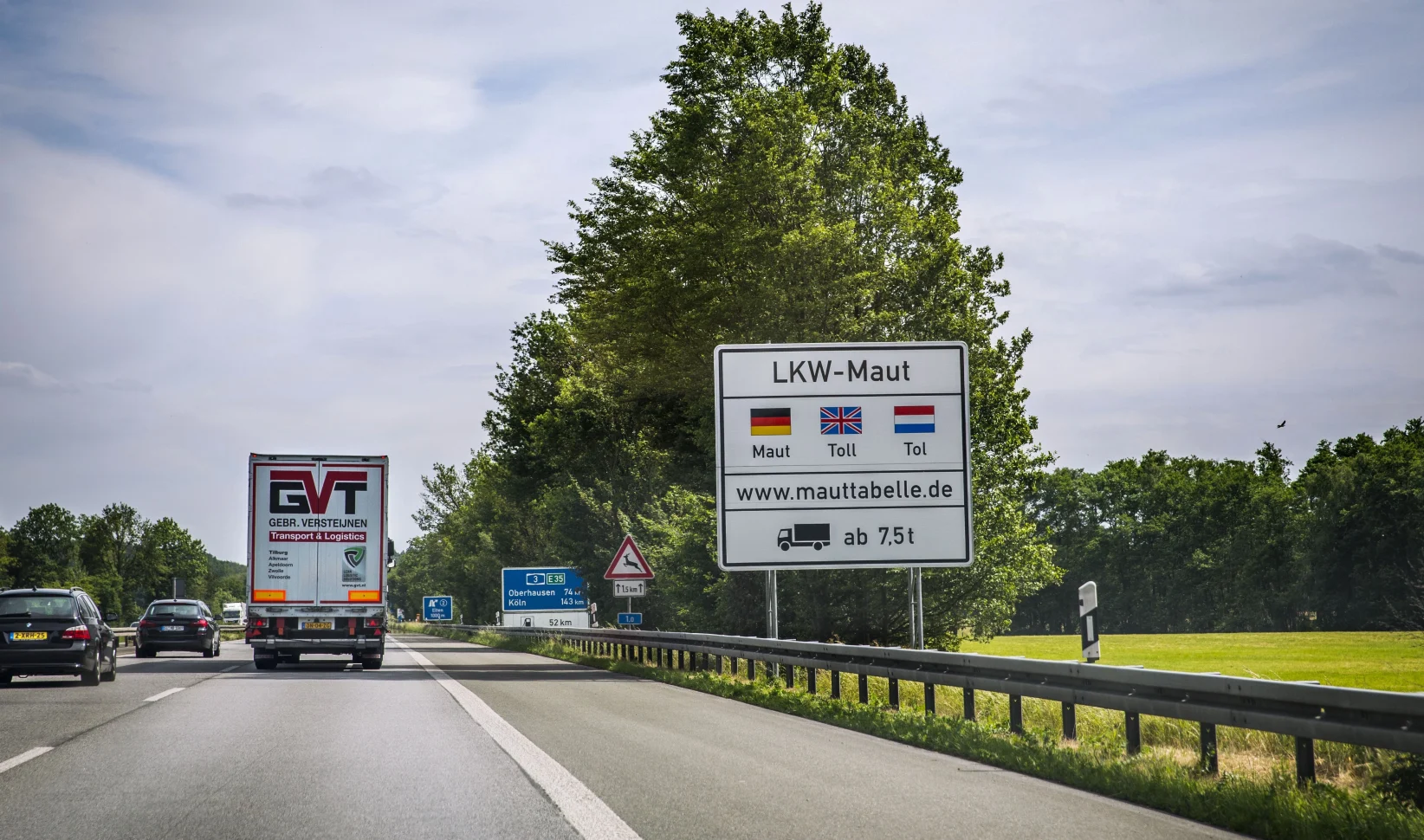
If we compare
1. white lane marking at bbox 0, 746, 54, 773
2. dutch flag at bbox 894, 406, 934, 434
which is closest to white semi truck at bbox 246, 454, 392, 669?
dutch flag at bbox 894, 406, 934, 434

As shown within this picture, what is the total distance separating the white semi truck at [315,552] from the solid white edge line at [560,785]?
37.9ft

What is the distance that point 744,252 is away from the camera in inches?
1208

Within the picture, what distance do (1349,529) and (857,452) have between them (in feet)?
242

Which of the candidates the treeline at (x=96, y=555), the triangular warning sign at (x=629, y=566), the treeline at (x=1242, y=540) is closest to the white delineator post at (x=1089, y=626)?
the triangular warning sign at (x=629, y=566)

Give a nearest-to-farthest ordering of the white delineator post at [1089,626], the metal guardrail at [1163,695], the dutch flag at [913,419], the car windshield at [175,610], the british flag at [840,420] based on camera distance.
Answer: the metal guardrail at [1163,695] → the white delineator post at [1089,626] → the dutch flag at [913,419] → the british flag at [840,420] → the car windshield at [175,610]

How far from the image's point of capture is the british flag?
20.6 meters

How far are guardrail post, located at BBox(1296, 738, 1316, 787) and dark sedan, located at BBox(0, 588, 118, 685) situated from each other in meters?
17.7

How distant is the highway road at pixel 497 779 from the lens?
24.4 feet

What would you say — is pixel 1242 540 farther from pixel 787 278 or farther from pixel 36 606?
pixel 36 606

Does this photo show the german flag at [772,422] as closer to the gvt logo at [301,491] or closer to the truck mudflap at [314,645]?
the gvt logo at [301,491]

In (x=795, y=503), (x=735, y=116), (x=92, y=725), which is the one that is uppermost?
(x=735, y=116)

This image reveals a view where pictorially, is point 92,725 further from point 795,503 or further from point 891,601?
point 891,601

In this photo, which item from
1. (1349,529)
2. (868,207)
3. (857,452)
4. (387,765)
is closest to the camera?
(387,765)


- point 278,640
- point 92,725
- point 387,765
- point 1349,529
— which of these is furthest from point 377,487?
point 1349,529
